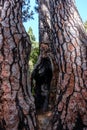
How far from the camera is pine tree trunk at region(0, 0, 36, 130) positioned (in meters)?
3.19

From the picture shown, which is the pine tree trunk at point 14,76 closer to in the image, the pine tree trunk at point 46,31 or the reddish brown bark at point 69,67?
the reddish brown bark at point 69,67

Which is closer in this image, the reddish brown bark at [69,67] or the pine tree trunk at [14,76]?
the pine tree trunk at [14,76]

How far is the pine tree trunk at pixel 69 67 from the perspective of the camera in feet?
13.3

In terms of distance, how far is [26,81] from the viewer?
11.2 ft

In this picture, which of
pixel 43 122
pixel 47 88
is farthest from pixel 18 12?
pixel 47 88

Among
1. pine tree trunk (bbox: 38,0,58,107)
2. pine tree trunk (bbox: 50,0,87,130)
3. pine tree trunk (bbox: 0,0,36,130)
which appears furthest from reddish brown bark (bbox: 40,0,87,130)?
pine tree trunk (bbox: 38,0,58,107)

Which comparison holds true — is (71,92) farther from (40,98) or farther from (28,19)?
(28,19)

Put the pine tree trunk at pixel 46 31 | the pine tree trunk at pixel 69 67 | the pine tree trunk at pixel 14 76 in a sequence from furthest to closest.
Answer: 1. the pine tree trunk at pixel 46 31
2. the pine tree trunk at pixel 69 67
3. the pine tree trunk at pixel 14 76

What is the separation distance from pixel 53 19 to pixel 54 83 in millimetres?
2189

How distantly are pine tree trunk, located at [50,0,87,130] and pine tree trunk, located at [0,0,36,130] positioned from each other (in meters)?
0.85

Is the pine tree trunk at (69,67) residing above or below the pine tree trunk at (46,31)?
below

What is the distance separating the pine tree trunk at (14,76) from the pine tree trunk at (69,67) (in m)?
0.85

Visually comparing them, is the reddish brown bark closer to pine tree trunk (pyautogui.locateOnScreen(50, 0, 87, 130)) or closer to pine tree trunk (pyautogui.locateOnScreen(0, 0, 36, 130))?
pine tree trunk (pyautogui.locateOnScreen(50, 0, 87, 130))

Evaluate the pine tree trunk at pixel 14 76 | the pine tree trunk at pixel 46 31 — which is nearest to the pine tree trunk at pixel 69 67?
the pine tree trunk at pixel 14 76
